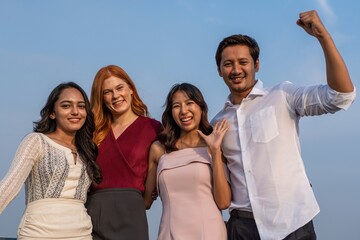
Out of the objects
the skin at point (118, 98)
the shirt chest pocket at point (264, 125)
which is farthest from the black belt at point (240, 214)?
the skin at point (118, 98)

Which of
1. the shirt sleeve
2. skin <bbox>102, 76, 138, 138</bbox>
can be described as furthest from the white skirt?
the shirt sleeve

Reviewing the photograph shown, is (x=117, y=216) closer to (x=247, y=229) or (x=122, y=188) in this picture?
(x=122, y=188)

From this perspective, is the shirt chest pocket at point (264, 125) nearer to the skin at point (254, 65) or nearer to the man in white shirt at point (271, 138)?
the man in white shirt at point (271, 138)

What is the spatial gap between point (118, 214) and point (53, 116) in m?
1.11

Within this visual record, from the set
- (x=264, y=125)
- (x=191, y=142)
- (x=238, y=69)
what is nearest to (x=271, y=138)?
(x=264, y=125)

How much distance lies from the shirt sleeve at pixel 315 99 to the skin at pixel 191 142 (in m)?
0.68

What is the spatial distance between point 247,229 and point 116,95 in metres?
1.93

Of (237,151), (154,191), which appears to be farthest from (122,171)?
(237,151)

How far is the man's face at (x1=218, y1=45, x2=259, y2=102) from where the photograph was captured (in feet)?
15.5

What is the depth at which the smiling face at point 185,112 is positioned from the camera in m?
5.20

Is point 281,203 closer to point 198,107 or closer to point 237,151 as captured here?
point 237,151

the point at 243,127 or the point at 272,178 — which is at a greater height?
the point at 243,127

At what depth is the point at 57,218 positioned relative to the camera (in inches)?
176

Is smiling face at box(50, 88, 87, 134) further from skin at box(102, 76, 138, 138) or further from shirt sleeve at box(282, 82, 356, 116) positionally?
shirt sleeve at box(282, 82, 356, 116)
